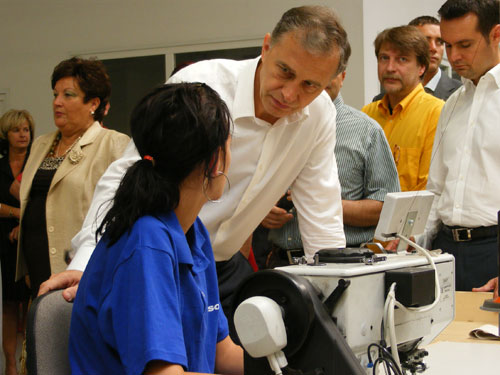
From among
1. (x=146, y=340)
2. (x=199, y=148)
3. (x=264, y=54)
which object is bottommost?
(x=146, y=340)

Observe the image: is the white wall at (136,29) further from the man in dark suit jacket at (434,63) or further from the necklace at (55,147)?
the necklace at (55,147)

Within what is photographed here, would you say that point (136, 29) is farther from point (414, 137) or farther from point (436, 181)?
point (436, 181)

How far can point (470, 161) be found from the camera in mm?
2564

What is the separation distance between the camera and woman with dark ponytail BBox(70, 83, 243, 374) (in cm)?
109

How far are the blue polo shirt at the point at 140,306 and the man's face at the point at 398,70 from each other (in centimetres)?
215

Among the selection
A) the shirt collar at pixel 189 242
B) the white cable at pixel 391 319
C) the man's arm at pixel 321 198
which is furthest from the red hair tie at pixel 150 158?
the man's arm at pixel 321 198

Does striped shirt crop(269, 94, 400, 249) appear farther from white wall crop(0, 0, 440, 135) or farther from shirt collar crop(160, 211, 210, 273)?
white wall crop(0, 0, 440, 135)

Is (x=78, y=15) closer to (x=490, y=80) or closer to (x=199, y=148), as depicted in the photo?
(x=490, y=80)

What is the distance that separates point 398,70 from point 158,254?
7.63ft

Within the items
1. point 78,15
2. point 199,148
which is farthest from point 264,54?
point 78,15

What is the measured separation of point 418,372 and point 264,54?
95cm

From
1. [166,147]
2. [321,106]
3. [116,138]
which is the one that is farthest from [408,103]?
[166,147]

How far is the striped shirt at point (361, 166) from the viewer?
9.00ft

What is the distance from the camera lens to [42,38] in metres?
6.09
